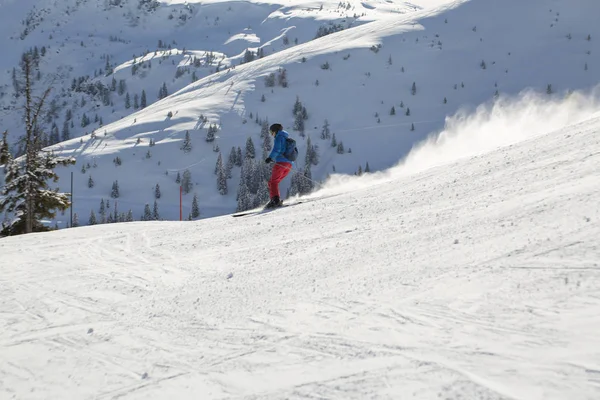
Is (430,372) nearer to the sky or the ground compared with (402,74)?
nearer to the ground

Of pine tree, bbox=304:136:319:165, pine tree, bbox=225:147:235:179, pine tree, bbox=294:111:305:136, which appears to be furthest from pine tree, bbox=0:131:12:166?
pine tree, bbox=294:111:305:136

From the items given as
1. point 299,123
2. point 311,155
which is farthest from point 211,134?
point 311,155

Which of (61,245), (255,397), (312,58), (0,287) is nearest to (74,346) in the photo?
(255,397)

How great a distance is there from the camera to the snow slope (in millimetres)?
3719

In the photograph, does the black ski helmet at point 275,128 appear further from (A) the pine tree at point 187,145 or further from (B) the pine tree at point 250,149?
(A) the pine tree at point 187,145

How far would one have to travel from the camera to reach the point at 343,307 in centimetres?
503

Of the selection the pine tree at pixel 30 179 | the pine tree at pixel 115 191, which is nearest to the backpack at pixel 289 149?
the pine tree at pixel 30 179

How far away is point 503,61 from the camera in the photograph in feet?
335

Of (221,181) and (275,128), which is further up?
(275,128)

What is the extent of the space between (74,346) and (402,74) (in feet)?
349

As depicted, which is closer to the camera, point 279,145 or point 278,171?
point 279,145

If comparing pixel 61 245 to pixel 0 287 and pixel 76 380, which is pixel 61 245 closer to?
pixel 0 287

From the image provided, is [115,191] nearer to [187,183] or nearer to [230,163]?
[187,183]

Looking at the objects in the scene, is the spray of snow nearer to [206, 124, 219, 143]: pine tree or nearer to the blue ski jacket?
the blue ski jacket
